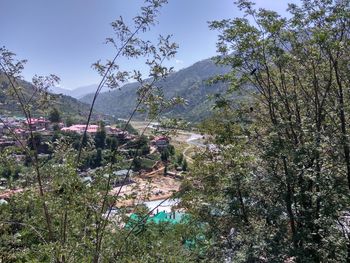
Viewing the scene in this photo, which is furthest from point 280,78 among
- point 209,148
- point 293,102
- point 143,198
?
point 143,198

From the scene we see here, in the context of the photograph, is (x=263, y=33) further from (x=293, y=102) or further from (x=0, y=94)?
(x=0, y=94)

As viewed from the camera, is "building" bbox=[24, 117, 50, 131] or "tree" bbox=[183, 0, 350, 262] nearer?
"building" bbox=[24, 117, 50, 131]

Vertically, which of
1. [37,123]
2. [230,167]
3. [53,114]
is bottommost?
[230,167]

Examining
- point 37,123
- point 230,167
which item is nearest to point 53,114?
point 37,123

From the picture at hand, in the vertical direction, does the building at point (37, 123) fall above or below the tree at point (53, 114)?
below

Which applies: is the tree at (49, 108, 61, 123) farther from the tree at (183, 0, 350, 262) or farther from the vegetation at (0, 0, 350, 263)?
the tree at (183, 0, 350, 262)

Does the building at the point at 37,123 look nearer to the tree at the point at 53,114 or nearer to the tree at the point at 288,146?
the tree at the point at 53,114

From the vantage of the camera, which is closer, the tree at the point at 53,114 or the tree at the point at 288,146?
the tree at the point at 53,114

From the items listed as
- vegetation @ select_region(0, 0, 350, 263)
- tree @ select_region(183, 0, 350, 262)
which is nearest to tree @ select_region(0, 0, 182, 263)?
vegetation @ select_region(0, 0, 350, 263)

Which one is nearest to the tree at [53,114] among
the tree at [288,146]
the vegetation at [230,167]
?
the vegetation at [230,167]

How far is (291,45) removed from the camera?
8.25m

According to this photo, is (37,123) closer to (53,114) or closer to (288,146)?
(53,114)

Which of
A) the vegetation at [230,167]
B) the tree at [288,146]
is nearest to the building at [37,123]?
the vegetation at [230,167]

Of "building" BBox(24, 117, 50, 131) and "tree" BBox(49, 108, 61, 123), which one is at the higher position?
"tree" BBox(49, 108, 61, 123)
